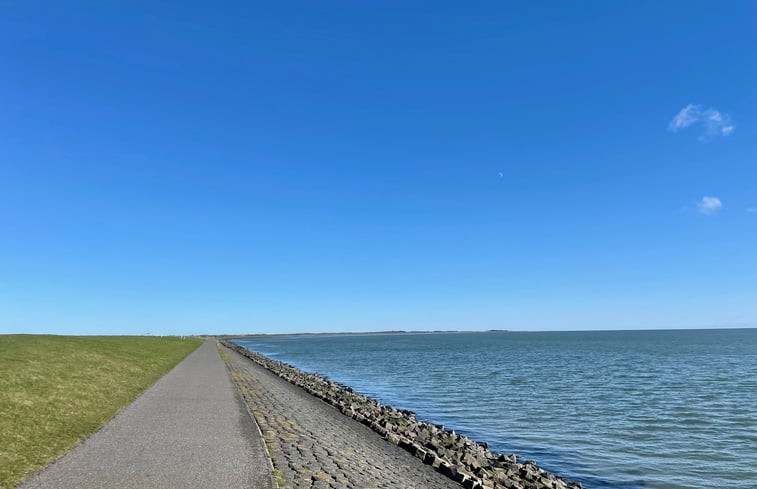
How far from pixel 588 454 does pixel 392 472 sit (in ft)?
31.5

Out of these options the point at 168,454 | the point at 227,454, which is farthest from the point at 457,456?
the point at 168,454

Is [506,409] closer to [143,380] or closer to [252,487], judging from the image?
[143,380]

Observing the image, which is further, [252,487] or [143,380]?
[143,380]

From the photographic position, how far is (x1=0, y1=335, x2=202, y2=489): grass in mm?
9883

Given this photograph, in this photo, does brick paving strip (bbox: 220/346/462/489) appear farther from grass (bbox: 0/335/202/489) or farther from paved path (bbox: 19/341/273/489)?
grass (bbox: 0/335/202/489)

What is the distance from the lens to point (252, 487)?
27.6ft

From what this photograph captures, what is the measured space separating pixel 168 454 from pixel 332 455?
381 centimetres

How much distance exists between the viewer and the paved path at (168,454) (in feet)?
27.8

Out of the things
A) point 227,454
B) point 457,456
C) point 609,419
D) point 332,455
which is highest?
point 227,454

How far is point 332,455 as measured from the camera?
39.2 feet

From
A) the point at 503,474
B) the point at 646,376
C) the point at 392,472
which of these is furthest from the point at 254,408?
the point at 646,376

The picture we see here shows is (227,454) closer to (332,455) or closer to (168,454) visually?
(168,454)

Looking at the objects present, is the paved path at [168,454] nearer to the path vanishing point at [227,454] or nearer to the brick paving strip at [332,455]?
the path vanishing point at [227,454]

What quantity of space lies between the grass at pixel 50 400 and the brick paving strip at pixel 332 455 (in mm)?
4552
